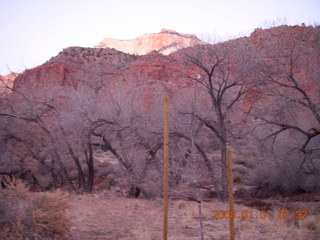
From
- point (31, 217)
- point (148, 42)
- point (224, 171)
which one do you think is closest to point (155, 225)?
point (31, 217)

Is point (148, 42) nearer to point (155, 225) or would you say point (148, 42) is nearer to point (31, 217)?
point (155, 225)

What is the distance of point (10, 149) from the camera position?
17109 millimetres

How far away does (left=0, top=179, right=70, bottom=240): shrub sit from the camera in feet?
18.4

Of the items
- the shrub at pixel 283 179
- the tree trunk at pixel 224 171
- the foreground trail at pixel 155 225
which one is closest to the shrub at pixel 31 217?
the foreground trail at pixel 155 225

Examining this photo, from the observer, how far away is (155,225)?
28.3ft

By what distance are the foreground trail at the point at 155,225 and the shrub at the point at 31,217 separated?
0.63 meters

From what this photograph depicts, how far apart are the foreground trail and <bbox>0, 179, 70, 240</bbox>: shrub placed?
63cm

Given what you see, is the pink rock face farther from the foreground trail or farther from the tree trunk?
the foreground trail

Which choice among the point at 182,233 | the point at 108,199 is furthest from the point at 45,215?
the point at 108,199

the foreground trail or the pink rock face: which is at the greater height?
the pink rock face

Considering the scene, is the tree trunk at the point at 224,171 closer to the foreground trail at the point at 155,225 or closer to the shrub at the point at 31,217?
the foreground trail at the point at 155,225

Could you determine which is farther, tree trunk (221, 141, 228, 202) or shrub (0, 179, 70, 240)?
tree trunk (221, 141, 228, 202)

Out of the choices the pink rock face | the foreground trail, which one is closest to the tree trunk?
the foreground trail

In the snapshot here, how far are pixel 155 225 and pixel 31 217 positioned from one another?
3653 millimetres
